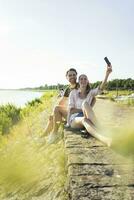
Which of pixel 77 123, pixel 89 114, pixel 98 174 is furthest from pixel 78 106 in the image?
pixel 98 174

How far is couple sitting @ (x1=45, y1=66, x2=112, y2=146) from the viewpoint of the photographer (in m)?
5.66

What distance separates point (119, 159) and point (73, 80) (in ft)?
9.75

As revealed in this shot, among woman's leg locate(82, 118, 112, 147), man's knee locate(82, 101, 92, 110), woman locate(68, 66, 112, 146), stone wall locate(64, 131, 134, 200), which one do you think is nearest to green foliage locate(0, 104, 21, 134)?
woman locate(68, 66, 112, 146)

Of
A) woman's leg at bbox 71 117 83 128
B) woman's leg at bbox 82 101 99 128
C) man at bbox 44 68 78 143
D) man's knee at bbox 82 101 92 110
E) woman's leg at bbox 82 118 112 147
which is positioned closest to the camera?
woman's leg at bbox 82 118 112 147

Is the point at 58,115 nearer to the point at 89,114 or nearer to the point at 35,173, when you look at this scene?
the point at 89,114

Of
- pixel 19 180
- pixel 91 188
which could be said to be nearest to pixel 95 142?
pixel 19 180

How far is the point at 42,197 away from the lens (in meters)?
4.47

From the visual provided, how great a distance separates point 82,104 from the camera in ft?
19.3

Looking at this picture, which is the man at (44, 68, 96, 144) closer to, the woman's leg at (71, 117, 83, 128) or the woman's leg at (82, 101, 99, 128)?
the woman's leg at (71, 117, 83, 128)

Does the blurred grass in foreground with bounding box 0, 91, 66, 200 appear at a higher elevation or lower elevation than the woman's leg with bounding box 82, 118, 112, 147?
lower

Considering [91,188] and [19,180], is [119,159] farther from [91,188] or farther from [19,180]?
[19,180]

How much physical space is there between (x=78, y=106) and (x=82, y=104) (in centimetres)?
44

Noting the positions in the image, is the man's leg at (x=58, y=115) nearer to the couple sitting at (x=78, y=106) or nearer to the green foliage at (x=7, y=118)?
the couple sitting at (x=78, y=106)

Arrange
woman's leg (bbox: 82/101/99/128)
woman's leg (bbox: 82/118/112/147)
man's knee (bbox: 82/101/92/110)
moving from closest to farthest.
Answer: woman's leg (bbox: 82/118/112/147) → woman's leg (bbox: 82/101/99/128) → man's knee (bbox: 82/101/92/110)
